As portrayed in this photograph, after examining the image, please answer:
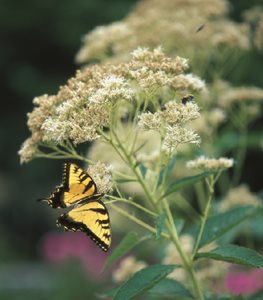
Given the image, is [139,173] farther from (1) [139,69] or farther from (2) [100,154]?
(2) [100,154]

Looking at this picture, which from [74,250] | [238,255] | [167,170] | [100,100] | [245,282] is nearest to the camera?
[238,255]

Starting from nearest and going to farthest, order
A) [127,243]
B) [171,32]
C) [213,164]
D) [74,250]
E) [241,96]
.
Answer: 1. [127,243]
2. [213,164]
3. [241,96]
4. [171,32]
5. [74,250]

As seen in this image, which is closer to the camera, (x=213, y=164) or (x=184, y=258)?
(x=184, y=258)

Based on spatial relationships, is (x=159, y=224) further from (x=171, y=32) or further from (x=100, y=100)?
(x=171, y=32)

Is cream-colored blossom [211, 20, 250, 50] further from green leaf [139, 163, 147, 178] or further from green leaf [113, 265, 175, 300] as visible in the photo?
green leaf [113, 265, 175, 300]

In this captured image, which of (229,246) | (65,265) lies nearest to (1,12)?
(65,265)

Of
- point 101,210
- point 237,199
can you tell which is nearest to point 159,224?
point 101,210

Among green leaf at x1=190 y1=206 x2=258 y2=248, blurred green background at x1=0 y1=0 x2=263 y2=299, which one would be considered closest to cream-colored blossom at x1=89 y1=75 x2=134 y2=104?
green leaf at x1=190 y1=206 x2=258 y2=248
